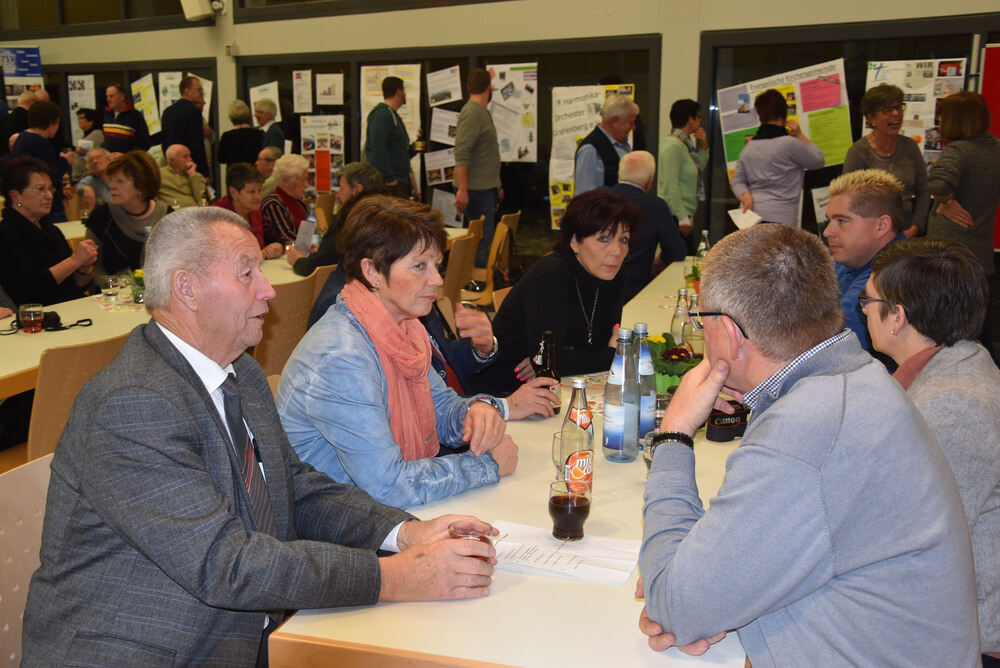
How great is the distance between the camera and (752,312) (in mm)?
1495

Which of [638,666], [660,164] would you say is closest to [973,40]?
[660,164]

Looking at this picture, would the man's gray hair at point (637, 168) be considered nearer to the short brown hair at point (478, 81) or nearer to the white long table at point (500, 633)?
the short brown hair at point (478, 81)

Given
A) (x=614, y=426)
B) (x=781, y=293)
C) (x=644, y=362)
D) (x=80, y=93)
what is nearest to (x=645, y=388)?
(x=644, y=362)

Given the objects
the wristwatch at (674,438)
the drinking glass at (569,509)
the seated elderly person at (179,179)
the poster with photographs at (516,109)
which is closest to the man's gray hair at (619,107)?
the poster with photographs at (516,109)

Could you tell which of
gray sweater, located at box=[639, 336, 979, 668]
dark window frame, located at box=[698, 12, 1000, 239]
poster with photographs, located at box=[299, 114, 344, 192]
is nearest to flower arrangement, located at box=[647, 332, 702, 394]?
gray sweater, located at box=[639, 336, 979, 668]

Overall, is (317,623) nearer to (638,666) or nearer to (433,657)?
(433,657)

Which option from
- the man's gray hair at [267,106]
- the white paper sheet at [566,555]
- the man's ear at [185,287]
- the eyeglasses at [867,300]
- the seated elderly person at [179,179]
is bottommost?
the white paper sheet at [566,555]

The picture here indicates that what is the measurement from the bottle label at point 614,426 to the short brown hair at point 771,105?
13.4ft

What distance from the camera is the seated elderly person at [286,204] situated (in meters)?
6.21

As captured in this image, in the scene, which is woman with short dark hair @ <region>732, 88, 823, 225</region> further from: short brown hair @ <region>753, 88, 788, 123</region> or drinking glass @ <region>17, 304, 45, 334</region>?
drinking glass @ <region>17, 304, 45, 334</region>

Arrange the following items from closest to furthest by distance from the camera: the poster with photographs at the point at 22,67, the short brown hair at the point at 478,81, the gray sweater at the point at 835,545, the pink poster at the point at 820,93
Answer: the gray sweater at the point at 835,545, the pink poster at the point at 820,93, the short brown hair at the point at 478,81, the poster with photographs at the point at 22,67

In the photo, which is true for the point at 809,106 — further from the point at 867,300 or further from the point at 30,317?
the point at 30,317

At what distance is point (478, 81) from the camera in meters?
7.18

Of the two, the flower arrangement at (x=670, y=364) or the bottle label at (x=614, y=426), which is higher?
the flower arrangement at (x=670, y=364)
